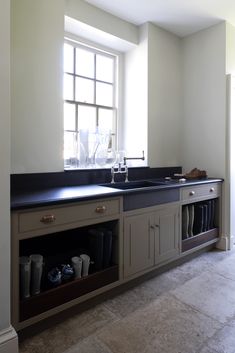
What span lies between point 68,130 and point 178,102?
64.4 inches

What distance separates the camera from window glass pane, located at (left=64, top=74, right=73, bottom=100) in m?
2.77

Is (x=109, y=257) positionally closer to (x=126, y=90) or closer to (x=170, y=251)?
(x=170, y=251)

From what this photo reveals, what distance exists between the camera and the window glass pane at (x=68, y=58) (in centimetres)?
277

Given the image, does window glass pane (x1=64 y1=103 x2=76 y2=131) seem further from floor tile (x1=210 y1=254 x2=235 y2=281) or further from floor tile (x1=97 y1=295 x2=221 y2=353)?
floor tile (x1=210 y1=254 x2=235 y2=281)

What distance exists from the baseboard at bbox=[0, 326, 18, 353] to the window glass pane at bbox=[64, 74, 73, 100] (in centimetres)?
220

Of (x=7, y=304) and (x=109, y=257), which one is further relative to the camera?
(x=109, y=257)

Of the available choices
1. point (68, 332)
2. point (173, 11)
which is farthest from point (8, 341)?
point (173, 11)

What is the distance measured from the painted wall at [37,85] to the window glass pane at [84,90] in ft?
1.65

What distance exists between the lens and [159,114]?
3254 millimetres

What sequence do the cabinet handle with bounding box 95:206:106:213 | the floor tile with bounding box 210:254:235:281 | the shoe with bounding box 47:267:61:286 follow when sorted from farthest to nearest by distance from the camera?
the floor tile with bounding box 210:254:235:281, the cabinet handle with bounding box 95:206:106:213, the shoe with bounding box 47:267:61:286

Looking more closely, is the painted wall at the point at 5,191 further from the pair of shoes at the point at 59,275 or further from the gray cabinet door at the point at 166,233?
the gray cabinet door at the point at 166,233

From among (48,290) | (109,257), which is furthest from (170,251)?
(48,290)

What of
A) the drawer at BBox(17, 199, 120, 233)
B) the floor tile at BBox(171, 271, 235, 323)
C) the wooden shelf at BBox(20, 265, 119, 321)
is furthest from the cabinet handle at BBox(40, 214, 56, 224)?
the floor tile at BBox(171, 271, 235, 323)

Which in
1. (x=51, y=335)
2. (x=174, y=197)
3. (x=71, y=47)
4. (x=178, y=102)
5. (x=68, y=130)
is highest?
(x=71, y=47)
